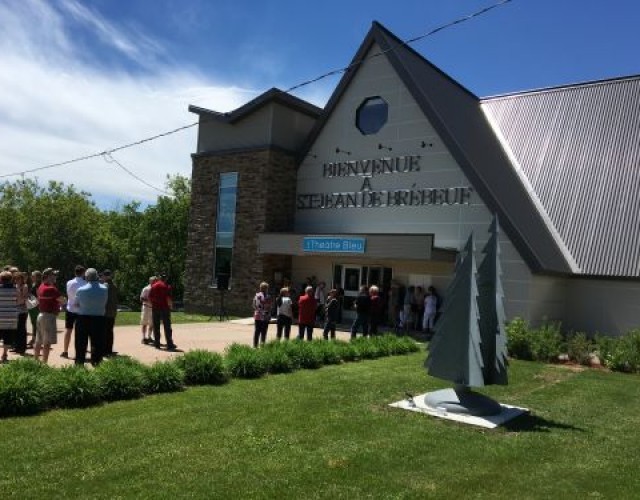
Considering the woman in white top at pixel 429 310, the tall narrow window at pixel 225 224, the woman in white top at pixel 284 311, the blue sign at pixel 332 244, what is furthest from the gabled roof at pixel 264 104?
the woman in white top at pixel 284 311

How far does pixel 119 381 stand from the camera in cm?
886

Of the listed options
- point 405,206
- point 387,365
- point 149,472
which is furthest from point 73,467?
point 405,206

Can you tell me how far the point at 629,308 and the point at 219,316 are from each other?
15062mm

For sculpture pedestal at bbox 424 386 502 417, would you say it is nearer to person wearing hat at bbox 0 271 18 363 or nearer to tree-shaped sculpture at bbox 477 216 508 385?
tree-shaped sculpture at bbox 477 216 508 385

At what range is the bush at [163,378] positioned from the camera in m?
9.35

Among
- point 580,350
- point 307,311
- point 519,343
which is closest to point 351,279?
point 307,311

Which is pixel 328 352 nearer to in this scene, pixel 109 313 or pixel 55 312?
pixel 109 313

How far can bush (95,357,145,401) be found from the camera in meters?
8.73

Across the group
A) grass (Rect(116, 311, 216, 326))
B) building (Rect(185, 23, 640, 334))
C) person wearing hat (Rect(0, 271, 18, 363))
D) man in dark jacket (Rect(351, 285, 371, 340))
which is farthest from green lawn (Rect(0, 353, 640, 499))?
grass (Rect(116, 311, 216, 326))

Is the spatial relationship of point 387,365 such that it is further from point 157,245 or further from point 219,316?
point 157,245

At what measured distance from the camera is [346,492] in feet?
18.1

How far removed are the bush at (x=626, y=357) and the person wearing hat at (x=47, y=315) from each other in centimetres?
1237

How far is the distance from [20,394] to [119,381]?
4.63ft

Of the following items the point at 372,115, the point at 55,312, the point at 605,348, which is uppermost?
the point at 372,115
